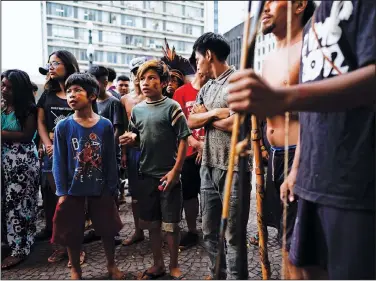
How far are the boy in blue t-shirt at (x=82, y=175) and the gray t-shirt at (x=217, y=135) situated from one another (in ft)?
3.14

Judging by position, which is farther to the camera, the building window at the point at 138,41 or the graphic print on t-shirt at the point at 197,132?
the building window at the point at 138,41

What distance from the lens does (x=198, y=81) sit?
13.5 feet

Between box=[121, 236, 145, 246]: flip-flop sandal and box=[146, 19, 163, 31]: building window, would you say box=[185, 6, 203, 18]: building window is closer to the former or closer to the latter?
box=[146, 19, 163, 31]: building window

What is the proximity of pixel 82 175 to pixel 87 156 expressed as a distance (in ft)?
0.58

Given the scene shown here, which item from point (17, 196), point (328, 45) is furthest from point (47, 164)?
point (328, 45)

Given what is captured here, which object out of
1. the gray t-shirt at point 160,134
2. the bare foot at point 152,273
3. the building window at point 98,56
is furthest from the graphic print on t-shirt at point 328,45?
the building window at point 98,56

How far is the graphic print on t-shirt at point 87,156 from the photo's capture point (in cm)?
302

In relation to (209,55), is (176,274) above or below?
below

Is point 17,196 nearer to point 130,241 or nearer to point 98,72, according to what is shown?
point 130,241

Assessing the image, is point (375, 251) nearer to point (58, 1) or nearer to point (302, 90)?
point (302, 90)

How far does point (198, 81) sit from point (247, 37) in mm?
2973

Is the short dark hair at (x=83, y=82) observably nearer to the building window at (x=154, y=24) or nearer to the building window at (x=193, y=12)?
the building window at (x=154, y=24)

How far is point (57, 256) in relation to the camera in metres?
3.62

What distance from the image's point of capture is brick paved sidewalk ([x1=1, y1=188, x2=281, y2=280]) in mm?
3238
